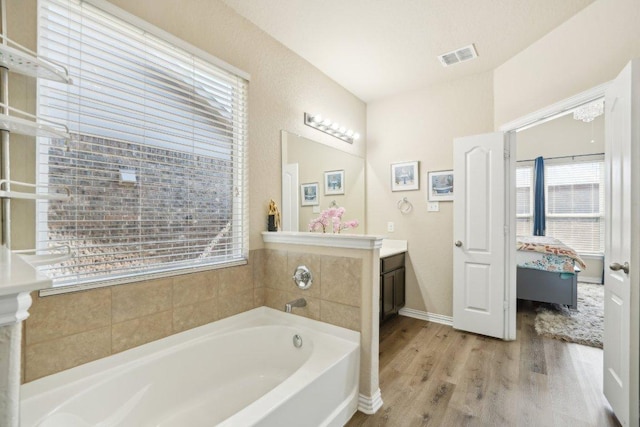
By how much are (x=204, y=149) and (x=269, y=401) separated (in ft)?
5.04

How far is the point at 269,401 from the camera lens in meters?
1.33

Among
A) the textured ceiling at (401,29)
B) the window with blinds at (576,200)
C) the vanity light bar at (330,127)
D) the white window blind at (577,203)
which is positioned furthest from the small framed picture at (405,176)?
the white window blind at (577,203)

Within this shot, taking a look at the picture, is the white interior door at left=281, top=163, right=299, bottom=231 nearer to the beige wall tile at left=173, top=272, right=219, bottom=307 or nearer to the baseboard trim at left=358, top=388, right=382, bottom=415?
the beige wall tile at left=173, top=272, right=219, bottom=307

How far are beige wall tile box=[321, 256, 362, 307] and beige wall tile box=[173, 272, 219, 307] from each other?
29.5 inches

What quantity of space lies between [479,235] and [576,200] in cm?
394

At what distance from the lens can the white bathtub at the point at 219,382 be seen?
4.33ft

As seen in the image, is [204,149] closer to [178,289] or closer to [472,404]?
[178,289]

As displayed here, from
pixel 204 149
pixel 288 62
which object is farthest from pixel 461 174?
pixel 204 149

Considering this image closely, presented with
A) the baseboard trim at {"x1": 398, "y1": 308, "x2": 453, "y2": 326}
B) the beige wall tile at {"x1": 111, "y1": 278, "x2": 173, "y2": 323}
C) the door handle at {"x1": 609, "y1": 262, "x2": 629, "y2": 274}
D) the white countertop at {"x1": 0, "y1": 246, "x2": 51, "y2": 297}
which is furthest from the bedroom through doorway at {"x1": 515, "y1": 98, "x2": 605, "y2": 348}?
the white countertop at {"x1": 0, "y1": 246, "x2": 51, "y2": 297}

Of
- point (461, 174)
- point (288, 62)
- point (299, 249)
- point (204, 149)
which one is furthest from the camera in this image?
point (461, 174)

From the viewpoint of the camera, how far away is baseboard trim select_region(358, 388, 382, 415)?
1861 millimetres

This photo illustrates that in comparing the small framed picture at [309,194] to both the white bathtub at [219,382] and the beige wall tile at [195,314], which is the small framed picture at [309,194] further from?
the beige wall tile at [195,314]

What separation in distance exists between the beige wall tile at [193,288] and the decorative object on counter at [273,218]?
0.59 metres

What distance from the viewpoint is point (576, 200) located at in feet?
17.9
